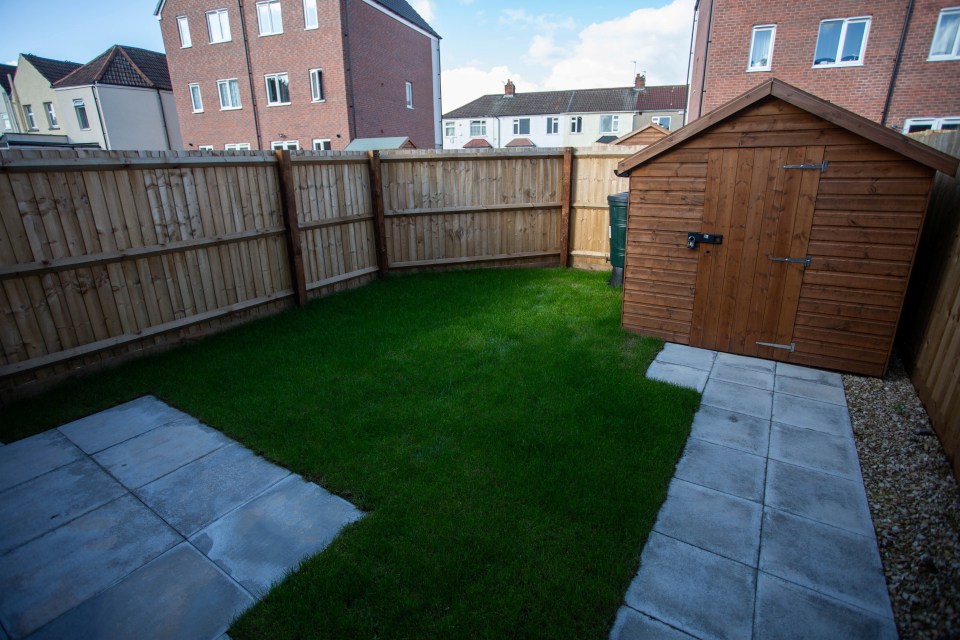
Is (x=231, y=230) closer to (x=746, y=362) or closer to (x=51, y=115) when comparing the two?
(x=746, y=362)

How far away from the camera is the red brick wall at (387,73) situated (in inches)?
850

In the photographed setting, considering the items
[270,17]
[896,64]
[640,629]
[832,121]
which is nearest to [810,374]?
[832,121]

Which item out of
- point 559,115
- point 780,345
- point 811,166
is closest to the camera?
point 811,166

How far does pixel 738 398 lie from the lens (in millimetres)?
4734

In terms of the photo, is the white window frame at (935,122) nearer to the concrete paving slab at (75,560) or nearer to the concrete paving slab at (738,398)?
the concrete paving slab at (738,398)

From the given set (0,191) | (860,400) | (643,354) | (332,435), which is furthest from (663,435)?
(0,191)

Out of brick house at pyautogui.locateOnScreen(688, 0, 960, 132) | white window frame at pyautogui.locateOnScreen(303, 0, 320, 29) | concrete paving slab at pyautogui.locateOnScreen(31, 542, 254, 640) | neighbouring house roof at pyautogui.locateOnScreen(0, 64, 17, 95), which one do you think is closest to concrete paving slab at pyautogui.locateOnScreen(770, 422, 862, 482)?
concrete paving slab at pyautogui.locateOnScreen(31, 542, 254, 640)

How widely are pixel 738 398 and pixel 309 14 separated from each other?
23.7 metres

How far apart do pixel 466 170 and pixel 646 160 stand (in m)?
4.07

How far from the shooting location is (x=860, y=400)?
4.62 meters

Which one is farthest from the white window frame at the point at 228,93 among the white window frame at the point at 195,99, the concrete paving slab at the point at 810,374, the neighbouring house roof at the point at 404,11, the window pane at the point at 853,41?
the concrete paving slab at the point at 810,374

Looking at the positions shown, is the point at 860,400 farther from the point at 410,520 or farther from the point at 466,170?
the point at 466,170

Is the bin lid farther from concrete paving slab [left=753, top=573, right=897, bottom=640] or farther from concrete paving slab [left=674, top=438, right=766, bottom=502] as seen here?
concrete paving slab [left=753, top=573, right=897, bottom=640]

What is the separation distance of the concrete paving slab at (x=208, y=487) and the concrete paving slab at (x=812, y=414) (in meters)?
4.35
